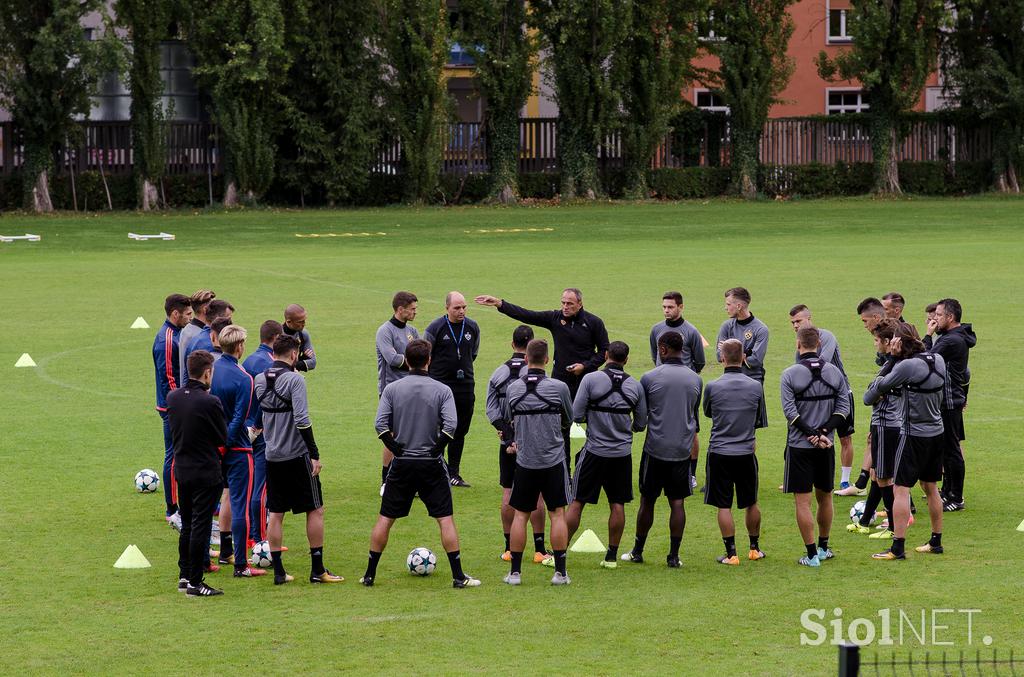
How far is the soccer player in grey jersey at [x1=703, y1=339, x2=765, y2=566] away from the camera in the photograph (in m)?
11.2

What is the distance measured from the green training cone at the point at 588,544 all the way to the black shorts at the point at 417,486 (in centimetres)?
159

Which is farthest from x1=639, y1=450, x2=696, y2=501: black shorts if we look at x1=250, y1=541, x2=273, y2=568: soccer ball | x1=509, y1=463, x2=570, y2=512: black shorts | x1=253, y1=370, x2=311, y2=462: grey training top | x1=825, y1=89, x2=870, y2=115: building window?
x1=825, y1=89, x2=870, y2=115: building window

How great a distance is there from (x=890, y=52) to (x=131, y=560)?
49.4 meters

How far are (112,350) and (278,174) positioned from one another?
106 ft

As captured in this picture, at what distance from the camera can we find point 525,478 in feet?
35.9

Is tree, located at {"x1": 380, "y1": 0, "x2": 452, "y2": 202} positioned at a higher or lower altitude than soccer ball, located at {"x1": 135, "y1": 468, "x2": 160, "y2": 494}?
higher

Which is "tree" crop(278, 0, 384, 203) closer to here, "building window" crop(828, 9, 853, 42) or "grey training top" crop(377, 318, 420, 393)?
"building window" crop(828, 9, 853, 42)

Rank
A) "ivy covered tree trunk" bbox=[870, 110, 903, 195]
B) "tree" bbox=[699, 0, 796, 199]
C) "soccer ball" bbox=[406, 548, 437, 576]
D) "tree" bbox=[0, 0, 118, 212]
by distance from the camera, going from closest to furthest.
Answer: "soccer ball" bbox=[406, 548, 437, 576]
"tree" bbox=[0, 0, 118, 212]
"tree" bbox=[699, 0, 796, 199]
"ivy covered tree trunk" bbox=[870, 110, 903, 195]

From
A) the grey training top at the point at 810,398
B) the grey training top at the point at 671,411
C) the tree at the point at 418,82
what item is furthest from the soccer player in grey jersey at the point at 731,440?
the tree at the point at 418,82

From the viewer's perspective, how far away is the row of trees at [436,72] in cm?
5075

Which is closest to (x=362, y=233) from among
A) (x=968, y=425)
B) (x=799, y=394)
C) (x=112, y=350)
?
(x=112, y=350)

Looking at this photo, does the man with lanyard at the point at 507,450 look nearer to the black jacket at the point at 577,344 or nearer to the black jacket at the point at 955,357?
the black jacket at the point at 577,344

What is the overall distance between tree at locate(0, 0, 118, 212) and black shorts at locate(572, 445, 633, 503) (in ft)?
136

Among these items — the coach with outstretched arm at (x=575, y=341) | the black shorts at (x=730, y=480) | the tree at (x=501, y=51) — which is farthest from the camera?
the tree at (x=501, y=51)
